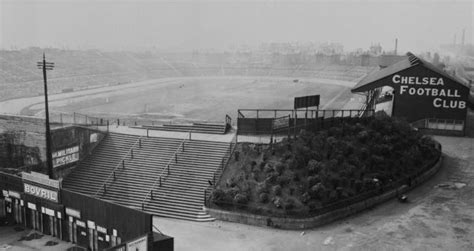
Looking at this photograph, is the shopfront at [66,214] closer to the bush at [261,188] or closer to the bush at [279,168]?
the bush at [261,188]

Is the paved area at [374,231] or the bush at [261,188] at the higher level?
the bush at [261,188]

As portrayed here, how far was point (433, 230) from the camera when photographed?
22.8 m

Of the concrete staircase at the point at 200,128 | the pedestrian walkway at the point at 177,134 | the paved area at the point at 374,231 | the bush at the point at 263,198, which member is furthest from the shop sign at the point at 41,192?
the concrete staircase at the point at 200,128

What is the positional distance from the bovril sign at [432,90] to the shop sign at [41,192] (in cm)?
3139

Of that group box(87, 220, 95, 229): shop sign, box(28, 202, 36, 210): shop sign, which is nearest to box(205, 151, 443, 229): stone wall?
box(87, 220, 95, 229): shop sign

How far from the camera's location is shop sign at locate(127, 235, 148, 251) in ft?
56.4

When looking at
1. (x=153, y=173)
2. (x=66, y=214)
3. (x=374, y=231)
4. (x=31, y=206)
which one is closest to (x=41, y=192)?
(x=31, y=206)

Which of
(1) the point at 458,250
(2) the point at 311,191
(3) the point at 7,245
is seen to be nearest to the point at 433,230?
(1) the point at 458,250

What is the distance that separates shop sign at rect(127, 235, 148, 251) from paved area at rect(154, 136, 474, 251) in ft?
13.4

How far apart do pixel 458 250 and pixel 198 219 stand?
43.2ft

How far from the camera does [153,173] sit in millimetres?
28828

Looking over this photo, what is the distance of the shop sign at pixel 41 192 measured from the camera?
2317 cm

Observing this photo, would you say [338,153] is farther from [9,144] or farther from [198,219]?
[9,144]

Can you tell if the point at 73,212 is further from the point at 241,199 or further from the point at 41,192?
the point at 241,199
